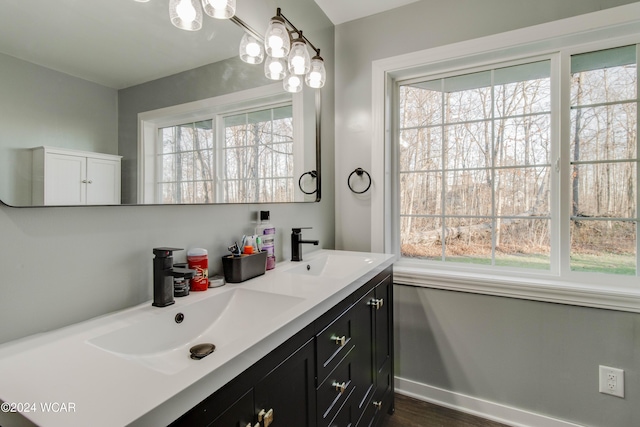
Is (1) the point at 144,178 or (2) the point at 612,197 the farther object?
(2) the point at 612,197

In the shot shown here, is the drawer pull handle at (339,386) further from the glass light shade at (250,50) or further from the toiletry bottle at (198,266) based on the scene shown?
the glass light shade at (250,50)

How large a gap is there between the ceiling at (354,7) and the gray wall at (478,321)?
0.04 m

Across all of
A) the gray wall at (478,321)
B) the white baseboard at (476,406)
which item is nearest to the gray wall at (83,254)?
the gray wall at (478,321)

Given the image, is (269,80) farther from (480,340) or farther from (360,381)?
(480,340)

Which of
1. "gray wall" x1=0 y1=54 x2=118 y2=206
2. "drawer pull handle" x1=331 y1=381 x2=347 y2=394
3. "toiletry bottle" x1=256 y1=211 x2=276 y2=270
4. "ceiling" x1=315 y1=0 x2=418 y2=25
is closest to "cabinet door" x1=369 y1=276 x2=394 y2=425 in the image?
"drawer pull handle" x1=331 y1=381 x2=347 y2=394

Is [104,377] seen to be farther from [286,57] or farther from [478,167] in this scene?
[478,167]

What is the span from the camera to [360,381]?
1.26m

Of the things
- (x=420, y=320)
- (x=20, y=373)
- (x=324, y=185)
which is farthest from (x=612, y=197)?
(x=20, y=373)

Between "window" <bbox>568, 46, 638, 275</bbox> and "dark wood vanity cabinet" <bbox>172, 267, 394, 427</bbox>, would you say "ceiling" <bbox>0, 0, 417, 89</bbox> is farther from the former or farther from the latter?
"window" <bbox>568, 46, 638, 275</bbox>

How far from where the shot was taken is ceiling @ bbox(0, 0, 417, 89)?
0.69 metres

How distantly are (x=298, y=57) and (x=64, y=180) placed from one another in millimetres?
1148

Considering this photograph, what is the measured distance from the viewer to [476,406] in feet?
5.73

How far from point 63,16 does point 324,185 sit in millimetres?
1456

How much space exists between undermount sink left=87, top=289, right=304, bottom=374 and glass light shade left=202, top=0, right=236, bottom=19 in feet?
3.10
